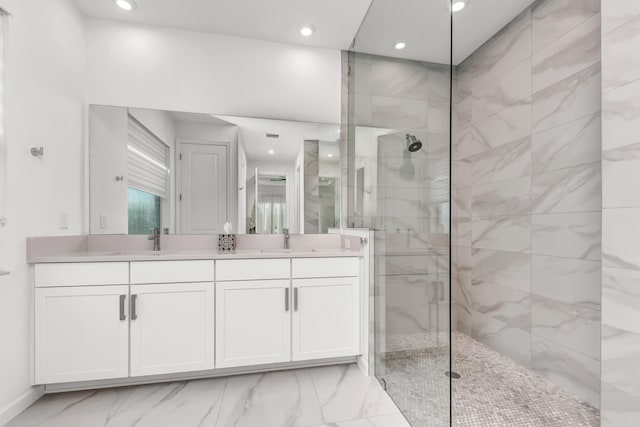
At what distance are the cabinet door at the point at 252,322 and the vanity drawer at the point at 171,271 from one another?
129 millimetres

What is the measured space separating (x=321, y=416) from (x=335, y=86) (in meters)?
2.50

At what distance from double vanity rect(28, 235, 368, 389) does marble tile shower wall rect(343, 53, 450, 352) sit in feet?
1.33

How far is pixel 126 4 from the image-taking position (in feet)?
7.06

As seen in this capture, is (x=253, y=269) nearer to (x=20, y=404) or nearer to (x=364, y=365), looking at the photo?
(x=364, y=365)

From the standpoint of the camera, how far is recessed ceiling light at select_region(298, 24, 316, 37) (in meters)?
2.41

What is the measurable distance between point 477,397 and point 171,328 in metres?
1.94

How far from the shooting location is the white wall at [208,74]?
2334 mm

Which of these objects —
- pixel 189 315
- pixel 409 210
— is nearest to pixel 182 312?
pixel 189 315

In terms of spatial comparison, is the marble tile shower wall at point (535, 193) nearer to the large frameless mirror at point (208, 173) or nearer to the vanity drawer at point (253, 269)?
the large frameless mirror at point (208, 173)

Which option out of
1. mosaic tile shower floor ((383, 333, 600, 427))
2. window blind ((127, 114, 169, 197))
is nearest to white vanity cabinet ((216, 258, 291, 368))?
mosaic tile shower floor ((383, 333, 600, 427))

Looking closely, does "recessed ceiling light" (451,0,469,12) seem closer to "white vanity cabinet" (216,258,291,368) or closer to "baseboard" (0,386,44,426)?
"white vanity cabinet" (216,258,291,368)

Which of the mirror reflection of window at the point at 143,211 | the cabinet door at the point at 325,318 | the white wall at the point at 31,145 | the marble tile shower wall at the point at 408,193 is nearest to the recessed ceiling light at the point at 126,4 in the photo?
the white wall at the point at 31,145

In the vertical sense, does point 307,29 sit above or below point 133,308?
above

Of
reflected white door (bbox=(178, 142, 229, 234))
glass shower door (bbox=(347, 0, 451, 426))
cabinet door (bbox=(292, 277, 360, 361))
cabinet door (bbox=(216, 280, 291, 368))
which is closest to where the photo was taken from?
glass shower door (bbox=(347, 0, 451, 426))
